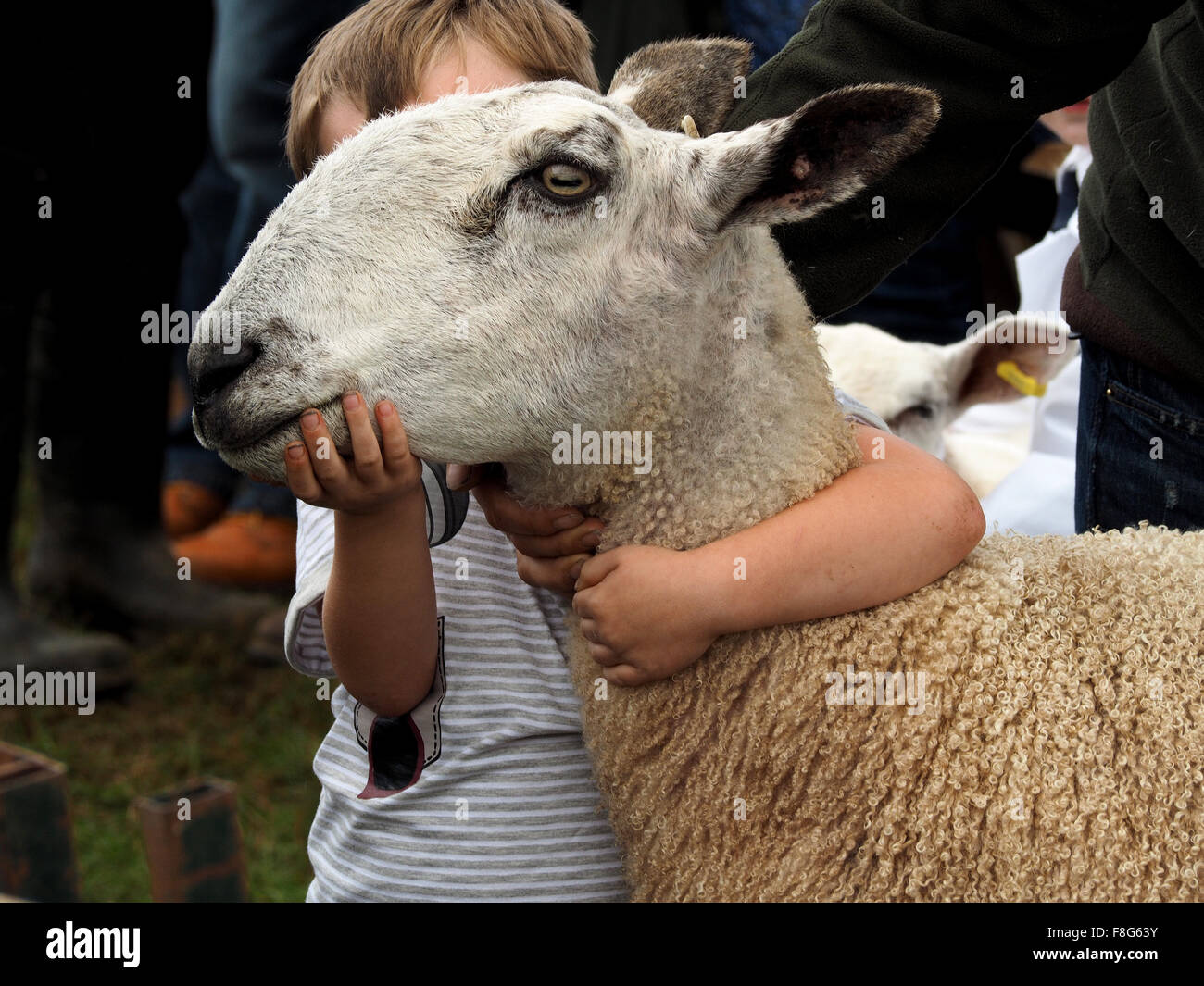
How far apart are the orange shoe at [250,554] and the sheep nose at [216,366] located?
3.72m

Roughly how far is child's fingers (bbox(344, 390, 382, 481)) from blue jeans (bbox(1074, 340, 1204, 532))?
134cm

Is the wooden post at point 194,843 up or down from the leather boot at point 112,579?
down

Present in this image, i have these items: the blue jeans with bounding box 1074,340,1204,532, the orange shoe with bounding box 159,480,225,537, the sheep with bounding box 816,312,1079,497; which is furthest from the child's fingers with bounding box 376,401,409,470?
the orange shoe with bounding box 159,480,225,537

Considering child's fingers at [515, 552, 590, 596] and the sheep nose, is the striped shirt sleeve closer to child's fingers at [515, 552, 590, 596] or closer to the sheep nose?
child's fingers at [515, 552, 590, 596]

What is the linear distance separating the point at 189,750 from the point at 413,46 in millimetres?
2785

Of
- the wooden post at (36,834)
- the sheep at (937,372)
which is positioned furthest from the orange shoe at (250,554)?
the sheep at (937,372)

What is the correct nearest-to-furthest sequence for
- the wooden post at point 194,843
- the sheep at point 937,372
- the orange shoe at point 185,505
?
1. the wooden post at point 194,843
2. the sheep at point 937,372
3. the orange shoe at point 185,505

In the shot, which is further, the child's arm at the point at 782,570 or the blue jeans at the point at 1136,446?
the blue jeans at the point at 1136,446

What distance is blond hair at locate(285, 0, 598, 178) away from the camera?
1963 mm

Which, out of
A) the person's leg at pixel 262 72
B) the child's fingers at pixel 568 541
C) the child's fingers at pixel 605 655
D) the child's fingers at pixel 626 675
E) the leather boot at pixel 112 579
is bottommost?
the leather boot at pixel 112 579

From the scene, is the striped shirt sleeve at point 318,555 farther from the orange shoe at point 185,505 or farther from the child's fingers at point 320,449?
the orange shoe at point 185,505

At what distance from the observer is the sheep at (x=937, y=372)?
11.0ft

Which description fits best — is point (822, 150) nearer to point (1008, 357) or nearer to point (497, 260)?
point (497, 260)

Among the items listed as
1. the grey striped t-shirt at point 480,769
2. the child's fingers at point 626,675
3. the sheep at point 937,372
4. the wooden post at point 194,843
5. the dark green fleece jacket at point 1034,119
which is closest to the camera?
the child's fingers at point 626,675
